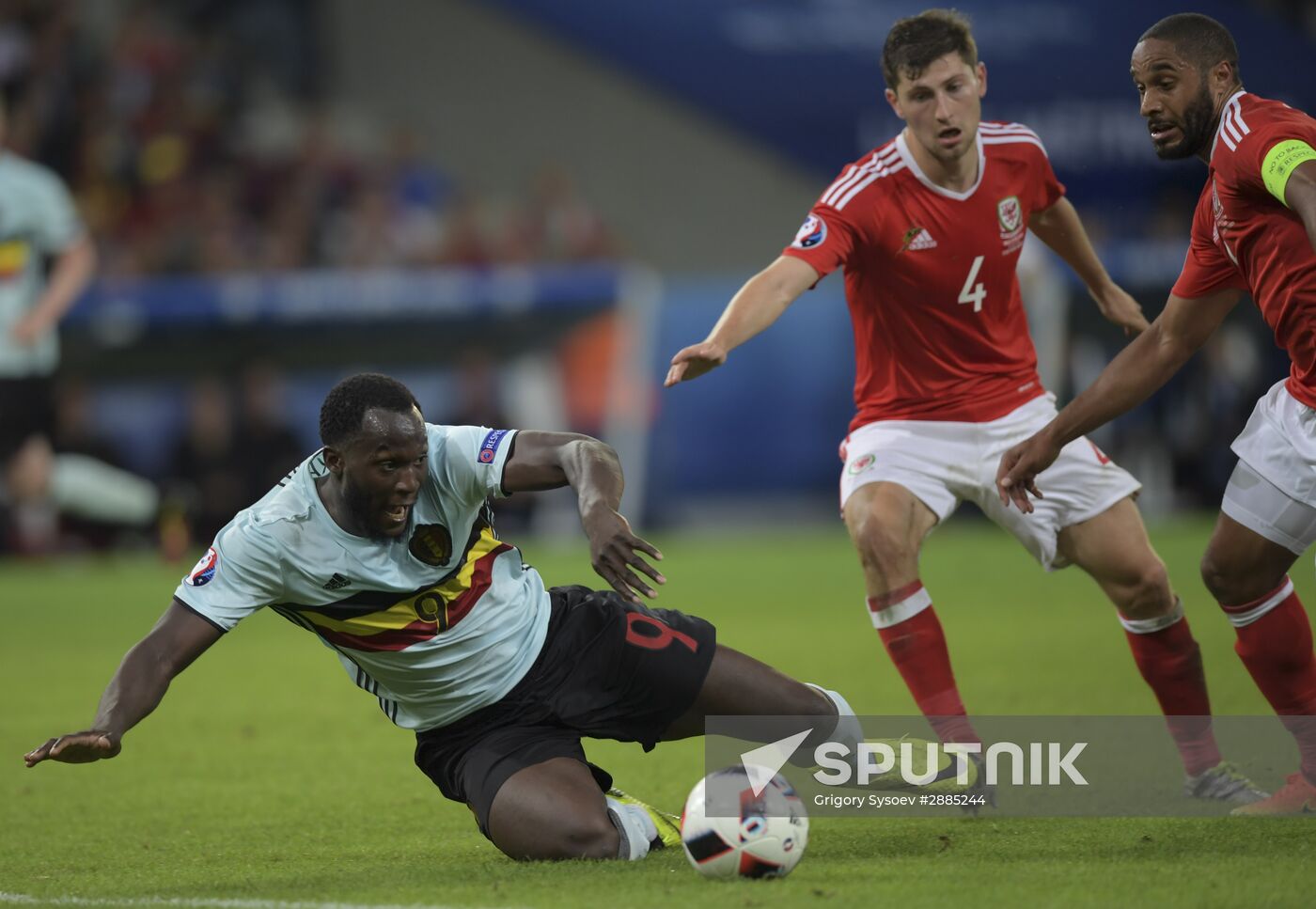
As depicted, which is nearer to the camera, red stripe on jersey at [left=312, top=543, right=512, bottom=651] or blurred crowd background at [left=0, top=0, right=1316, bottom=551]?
red stripe on jersey at [left=312, top=543, right=512, bottom=651]

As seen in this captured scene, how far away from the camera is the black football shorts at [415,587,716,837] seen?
17.2ft

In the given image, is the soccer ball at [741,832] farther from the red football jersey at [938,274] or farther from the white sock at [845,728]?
the red football jersey at [938,274]

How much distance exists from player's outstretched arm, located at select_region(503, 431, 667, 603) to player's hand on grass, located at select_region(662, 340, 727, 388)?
1.05 feet

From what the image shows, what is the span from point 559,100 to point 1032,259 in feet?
28.6

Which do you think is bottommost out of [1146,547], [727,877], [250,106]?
[727,877]

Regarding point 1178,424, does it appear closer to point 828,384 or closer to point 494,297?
point 828,384

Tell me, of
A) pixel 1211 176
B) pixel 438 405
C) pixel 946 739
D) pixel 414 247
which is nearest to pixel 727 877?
pixel 946 739

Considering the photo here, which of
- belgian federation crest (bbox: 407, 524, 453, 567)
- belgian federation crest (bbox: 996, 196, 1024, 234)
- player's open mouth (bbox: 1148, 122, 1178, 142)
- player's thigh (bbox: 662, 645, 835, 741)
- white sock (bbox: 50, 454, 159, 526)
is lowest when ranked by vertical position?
white sock (bbox: 50, 454, 159, 526)

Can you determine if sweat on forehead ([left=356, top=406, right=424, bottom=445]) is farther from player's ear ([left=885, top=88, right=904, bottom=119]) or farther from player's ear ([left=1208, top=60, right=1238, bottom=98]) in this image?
player's ear ([left=1208, top=60, right=1238, bottom=98])

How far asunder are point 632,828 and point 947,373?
2.08 metres

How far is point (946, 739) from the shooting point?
19.1ft

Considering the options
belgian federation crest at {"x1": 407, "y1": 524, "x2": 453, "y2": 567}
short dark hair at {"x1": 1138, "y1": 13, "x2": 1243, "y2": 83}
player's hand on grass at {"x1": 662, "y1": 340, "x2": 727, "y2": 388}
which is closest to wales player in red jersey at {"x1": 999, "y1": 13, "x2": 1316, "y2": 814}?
short dark hair at {"x1": 1138, "y1": 13, "x2": 1243, "y2": 83}

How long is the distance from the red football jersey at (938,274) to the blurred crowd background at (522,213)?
9266 millimetres

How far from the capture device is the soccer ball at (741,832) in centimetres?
458
